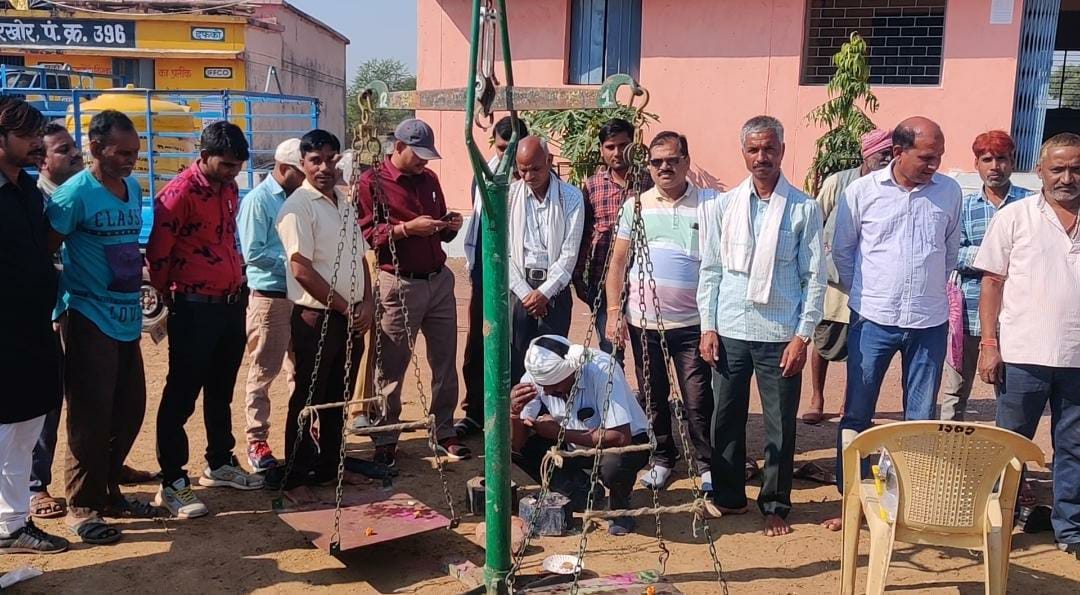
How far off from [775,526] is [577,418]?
109 cm

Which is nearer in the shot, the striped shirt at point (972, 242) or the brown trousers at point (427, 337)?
the striped shirt at point (972, 242)

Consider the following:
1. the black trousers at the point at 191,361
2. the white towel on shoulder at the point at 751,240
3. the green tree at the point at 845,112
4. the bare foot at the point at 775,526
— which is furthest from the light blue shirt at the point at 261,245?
the green tree at the point at 845,112

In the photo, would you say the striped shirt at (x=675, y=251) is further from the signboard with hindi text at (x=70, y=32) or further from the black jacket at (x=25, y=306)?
the signboard with hindi text at (x=70, y=32)

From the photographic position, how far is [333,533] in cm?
406

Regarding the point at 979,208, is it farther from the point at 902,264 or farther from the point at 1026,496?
the point at 1026,496

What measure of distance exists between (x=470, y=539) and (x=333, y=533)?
703 millimetres

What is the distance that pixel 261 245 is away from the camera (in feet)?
17.1

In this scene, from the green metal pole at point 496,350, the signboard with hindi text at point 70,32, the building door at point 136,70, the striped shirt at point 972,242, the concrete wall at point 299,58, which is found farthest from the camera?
the concrete wall at point 299,58

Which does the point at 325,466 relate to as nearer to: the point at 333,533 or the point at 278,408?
the point at 333,533

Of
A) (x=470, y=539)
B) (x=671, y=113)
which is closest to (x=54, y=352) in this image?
(x=470, y=539)

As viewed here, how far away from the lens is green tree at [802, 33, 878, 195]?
9.46 m

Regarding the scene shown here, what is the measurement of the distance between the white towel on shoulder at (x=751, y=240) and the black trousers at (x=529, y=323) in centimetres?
115

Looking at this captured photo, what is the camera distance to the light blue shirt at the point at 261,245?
5.19 metres

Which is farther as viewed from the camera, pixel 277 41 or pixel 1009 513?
pixel 277 41
